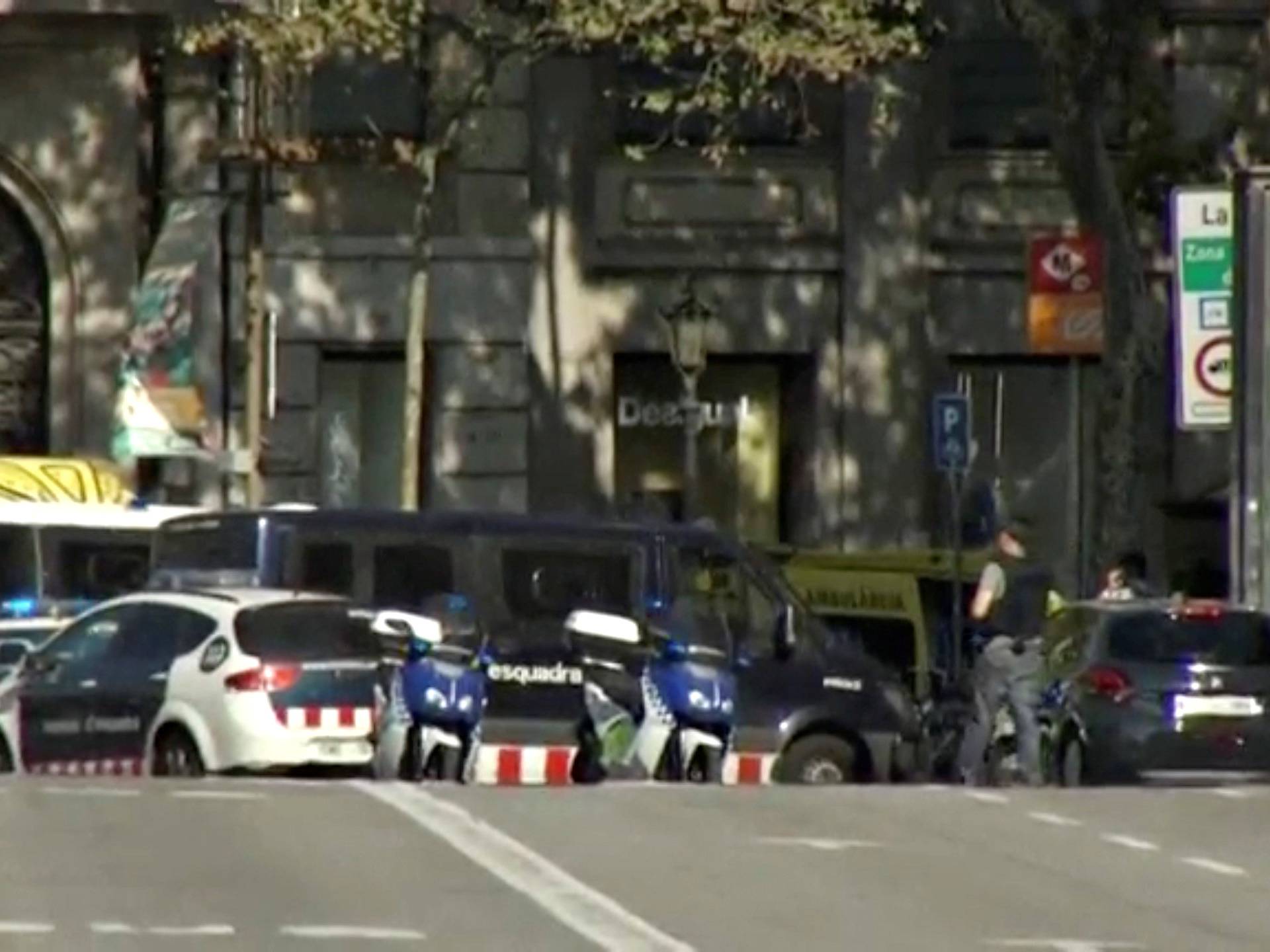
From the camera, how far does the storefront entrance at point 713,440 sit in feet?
139

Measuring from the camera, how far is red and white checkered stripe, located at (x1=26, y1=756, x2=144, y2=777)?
90.1 feet

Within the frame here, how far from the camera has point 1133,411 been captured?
35062mm

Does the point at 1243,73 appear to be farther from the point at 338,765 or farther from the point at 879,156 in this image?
the point at 338,765

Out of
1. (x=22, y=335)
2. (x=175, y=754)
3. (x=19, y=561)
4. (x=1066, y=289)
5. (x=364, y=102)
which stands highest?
(x=364, y=102)

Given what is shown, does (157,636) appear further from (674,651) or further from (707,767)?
(707,767)

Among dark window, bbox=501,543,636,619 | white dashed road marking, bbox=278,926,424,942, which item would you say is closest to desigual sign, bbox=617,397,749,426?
dark window, bbox=501,543,636,619

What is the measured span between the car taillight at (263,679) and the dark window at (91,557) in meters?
7.42

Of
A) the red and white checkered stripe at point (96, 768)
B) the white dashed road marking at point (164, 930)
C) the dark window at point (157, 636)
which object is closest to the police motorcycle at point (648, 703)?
the dark window at point (157, 636)

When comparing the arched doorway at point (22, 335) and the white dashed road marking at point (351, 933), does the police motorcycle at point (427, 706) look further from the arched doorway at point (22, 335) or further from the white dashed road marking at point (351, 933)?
the arched doorway at point (22, 335)

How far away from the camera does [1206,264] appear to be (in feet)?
102

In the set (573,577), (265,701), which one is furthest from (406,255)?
(265,701)

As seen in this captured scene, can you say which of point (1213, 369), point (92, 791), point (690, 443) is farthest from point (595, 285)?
point (92, 791)

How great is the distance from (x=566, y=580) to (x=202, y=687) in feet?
10.6

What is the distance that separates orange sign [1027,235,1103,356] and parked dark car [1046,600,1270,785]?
5.55 metres
